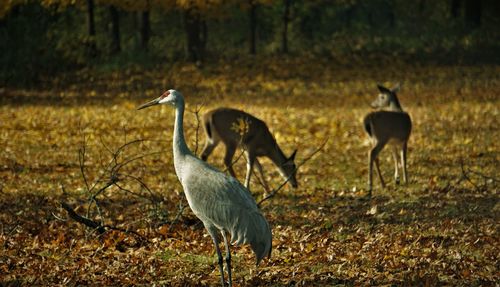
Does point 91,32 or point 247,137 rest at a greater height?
point 91,32

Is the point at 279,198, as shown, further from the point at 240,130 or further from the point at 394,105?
the point at 394,105

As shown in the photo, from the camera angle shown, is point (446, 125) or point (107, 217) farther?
point (446, 125)

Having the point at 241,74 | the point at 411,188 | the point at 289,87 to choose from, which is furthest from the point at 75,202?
the point at 241,74

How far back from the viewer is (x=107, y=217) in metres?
11.2

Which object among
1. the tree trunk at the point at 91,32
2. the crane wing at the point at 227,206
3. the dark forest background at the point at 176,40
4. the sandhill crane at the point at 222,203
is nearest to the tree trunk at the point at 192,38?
the dark forest background at the point at 176,40

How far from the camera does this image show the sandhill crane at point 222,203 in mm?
7359

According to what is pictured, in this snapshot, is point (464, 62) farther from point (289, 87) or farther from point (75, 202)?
point (75, 202)

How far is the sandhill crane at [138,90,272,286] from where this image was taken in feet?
24.1

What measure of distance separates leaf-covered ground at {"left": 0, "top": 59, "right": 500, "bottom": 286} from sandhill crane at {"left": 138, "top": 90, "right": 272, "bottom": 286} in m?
0.73

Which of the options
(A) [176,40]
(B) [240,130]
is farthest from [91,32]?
(B) [240,130]

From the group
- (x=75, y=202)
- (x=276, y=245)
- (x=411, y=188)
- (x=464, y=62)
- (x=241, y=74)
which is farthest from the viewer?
(x=464, y=62)

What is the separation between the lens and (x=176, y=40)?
39000mm

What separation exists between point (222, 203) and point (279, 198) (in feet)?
16.6

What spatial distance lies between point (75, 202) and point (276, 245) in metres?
3.66
